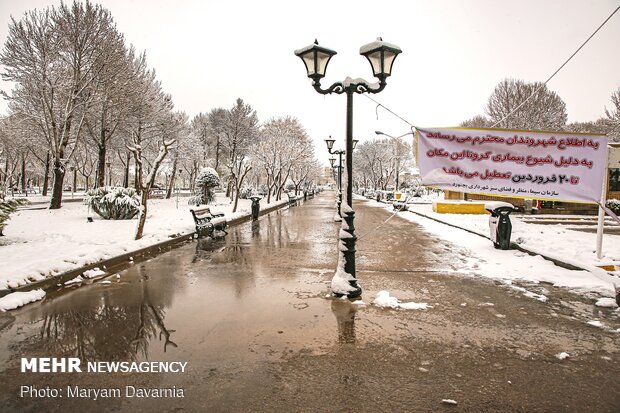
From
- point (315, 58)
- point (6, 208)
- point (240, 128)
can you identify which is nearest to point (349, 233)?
point (315, 58)

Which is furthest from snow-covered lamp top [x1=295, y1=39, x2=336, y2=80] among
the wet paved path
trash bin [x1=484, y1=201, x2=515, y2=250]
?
trash bin [x1=484, y1=201, x2=515, y2=250]

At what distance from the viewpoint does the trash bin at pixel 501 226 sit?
29.4 ft

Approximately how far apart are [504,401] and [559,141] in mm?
3647

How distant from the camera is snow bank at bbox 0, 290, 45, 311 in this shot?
4.70m

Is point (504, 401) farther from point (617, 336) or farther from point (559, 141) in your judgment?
point (559, 141)

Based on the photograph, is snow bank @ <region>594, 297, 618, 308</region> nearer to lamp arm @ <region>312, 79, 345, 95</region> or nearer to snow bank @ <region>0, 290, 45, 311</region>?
lamp arm @ <region>312, 79, 345, 95</region>

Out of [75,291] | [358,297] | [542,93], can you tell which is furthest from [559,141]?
[542,93]

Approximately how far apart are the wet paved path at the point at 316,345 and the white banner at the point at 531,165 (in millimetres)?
1709

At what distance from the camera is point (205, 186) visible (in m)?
28.1

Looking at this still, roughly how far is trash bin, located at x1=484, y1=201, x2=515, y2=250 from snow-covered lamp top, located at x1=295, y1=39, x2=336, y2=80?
6.09 meters

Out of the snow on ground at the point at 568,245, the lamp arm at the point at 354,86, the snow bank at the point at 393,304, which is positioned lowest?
the snow bank at the point at 393,304

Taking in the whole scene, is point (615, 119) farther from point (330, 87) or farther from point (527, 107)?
point (330, 87)

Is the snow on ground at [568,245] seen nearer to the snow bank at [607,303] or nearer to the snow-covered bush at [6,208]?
the snow bank at [607,303]

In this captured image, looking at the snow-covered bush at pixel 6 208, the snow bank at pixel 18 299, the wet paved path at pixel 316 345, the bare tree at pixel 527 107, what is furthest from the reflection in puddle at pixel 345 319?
the bare tree at pixel 527 107
